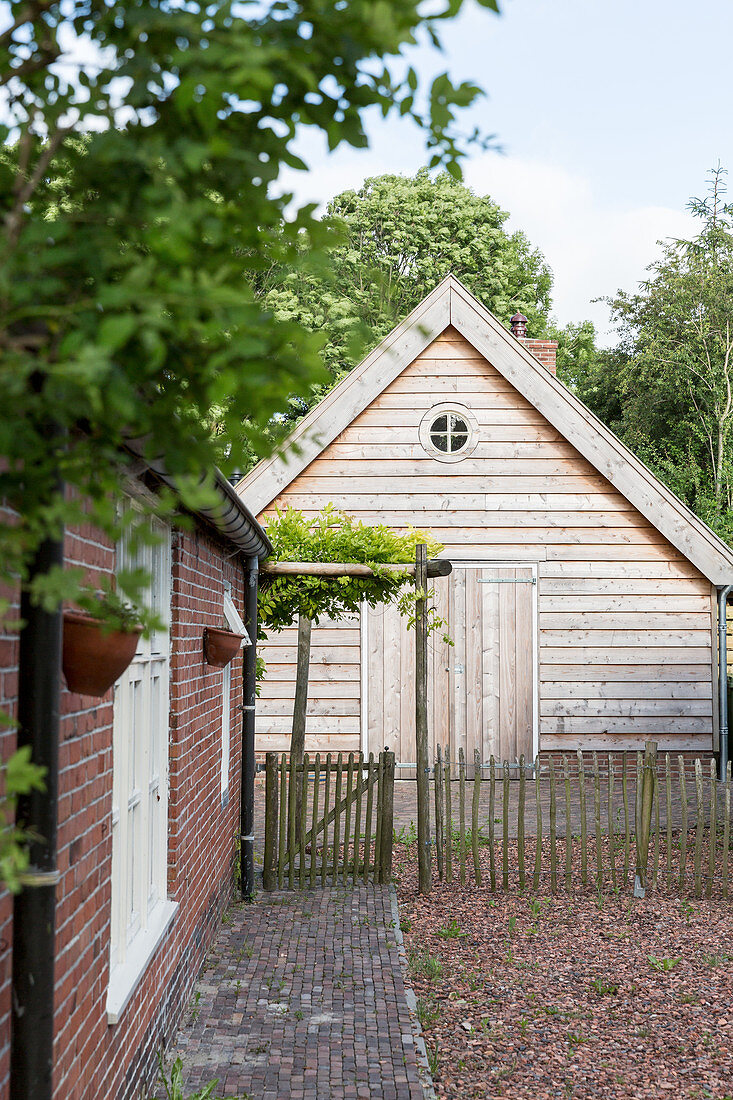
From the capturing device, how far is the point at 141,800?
4230 millimetres

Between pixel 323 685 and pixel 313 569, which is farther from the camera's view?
pixel 323 685

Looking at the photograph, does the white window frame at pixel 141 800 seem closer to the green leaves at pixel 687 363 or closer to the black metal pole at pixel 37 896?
the black metal pole at pixel 37 896

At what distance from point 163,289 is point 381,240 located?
29650mm

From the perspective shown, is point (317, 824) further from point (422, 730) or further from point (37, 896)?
point (37, 896)

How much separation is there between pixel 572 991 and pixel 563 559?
7303 mm

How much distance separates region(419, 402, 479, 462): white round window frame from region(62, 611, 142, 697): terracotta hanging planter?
10.3m

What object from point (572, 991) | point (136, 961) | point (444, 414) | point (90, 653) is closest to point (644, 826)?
point (572, 991)

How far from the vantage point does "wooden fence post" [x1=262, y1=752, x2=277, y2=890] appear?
7844 mm

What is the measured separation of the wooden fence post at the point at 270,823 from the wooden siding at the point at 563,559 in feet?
14.7

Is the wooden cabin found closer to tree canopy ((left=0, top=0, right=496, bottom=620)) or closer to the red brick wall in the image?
the red brick wall

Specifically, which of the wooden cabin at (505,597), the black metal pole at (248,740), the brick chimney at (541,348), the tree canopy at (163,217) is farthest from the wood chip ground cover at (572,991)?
the brick chimney at (541,348)

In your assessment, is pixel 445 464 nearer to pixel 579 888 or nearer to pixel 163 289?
pixel 579 888

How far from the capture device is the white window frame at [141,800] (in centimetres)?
362

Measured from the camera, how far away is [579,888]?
8.07 m
